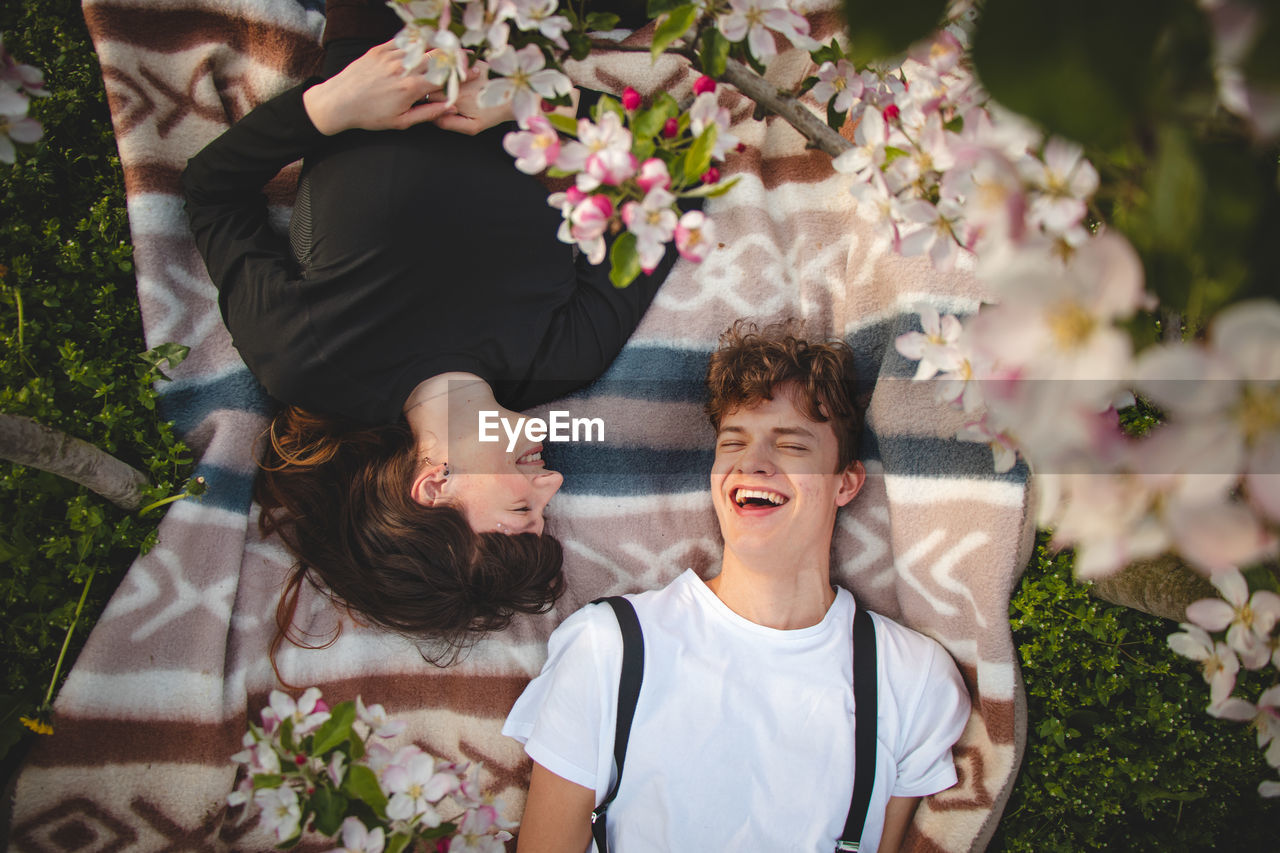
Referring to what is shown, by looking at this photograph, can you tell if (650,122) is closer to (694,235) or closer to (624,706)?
(694,235)

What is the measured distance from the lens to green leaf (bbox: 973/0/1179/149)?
467 mm

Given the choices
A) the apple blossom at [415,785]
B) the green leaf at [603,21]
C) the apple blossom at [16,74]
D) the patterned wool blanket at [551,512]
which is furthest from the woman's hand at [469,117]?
the apple blossom at [415,785]

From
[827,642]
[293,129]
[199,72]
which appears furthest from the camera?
[199,72]

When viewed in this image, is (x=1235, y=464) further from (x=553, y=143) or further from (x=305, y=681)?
(x=305, y=681)

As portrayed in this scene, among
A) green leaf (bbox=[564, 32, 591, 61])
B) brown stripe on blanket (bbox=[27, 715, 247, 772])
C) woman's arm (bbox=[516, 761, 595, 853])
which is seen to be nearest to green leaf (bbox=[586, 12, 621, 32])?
green leaf (bbox=[564, 32, 591, 61])

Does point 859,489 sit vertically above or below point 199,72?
below

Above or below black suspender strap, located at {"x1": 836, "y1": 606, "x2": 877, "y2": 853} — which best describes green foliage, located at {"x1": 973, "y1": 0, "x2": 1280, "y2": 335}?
above

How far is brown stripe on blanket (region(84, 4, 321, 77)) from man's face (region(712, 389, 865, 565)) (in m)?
1.55

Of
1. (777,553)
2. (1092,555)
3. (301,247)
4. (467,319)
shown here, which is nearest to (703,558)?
(777,553)

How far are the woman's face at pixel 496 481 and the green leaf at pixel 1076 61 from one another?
142cm

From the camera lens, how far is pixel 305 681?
1.85m

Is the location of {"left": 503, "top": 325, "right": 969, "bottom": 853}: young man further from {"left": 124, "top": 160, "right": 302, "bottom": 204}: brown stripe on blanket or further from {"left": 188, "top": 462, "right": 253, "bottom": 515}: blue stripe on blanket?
{"left": 124, "top": 160, "right": 302, "bottom": 204}: brown stripe on blanket

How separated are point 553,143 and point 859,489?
1.34 metres

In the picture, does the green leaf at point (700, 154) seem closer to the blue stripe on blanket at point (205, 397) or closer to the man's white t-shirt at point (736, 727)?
the man's white t-shirt at point (736, 727)
